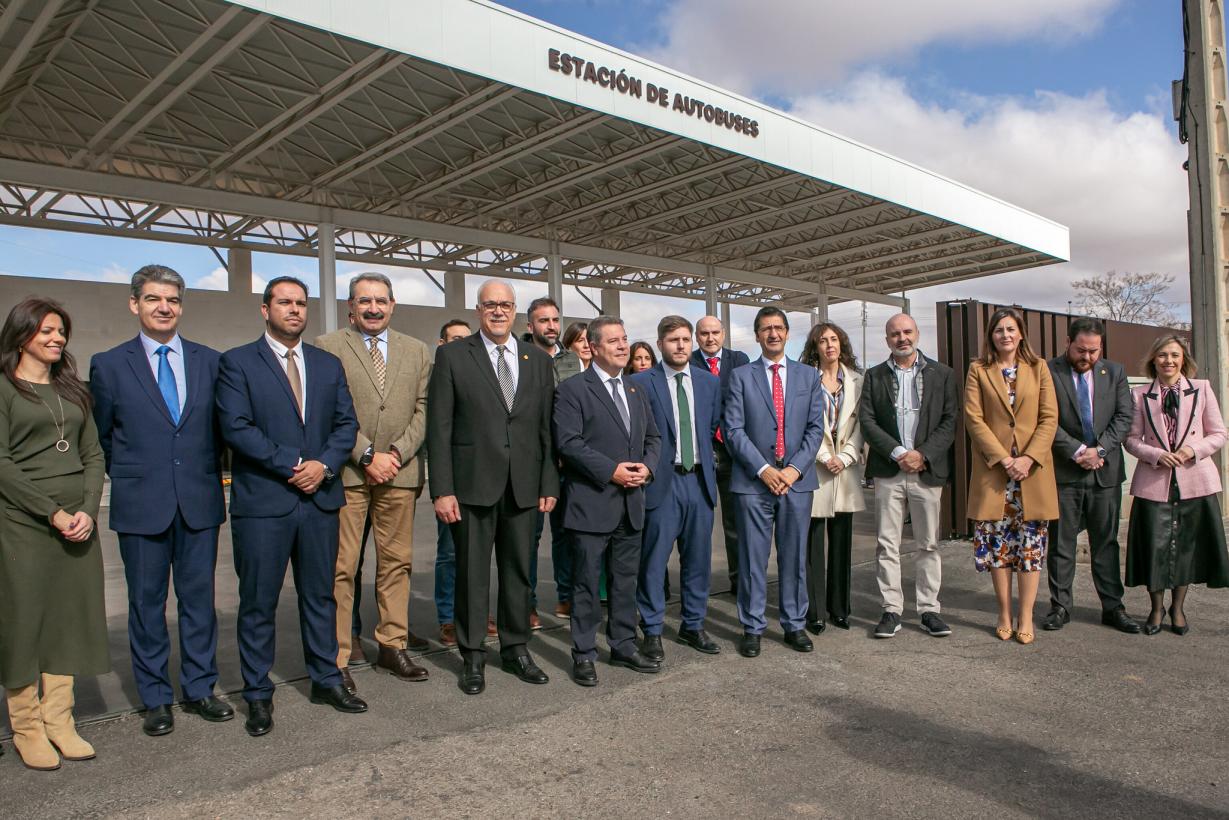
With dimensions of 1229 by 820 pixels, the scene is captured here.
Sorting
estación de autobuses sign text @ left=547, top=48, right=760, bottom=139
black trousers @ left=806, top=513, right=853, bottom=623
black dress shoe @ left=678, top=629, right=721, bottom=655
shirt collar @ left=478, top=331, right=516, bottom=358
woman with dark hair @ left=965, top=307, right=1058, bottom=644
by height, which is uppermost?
estación de autobuses sign text @ left=547, top=48, right=760, bottom=139

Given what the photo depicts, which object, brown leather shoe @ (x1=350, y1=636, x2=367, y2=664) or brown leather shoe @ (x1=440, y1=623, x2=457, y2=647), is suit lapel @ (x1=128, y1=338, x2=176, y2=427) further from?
brown leather shoe @ (x1=440, y1=623, x2=457, y2=647)

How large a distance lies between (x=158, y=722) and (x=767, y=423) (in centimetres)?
335

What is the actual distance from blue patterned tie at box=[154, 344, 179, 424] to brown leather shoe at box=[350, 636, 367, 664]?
1555 mm

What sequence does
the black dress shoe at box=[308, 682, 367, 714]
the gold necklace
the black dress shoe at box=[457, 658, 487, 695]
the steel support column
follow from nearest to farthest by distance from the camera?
the gold necklace
the black dress shoe at box=[308, 682, 367, 714]
the black dress shoe at box=[457, 658, 487, 695]
the steel support column

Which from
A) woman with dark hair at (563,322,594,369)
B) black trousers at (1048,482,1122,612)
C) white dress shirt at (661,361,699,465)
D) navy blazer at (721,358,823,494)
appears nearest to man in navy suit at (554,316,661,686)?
white dress shirt at (661,361,699,465)

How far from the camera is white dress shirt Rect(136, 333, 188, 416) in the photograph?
3.67 meters

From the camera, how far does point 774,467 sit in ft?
15.7

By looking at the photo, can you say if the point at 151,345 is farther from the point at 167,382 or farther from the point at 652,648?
the point at 652,648

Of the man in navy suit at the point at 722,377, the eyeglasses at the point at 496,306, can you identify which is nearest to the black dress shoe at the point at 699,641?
the man in navy suit at the point at 722,377

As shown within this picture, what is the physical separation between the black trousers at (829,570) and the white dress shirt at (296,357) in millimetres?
2982

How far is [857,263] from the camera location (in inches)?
1251

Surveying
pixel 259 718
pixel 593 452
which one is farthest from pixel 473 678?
pixel 593 452

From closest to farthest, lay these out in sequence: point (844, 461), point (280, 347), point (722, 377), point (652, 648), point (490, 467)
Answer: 1. point (280, 347)
2. point (490, 467)
3. point (652, 648)
4. point (844, 461)
5. point (722, 377)

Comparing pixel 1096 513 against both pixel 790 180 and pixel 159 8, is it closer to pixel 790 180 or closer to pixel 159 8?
pixel 159 8
